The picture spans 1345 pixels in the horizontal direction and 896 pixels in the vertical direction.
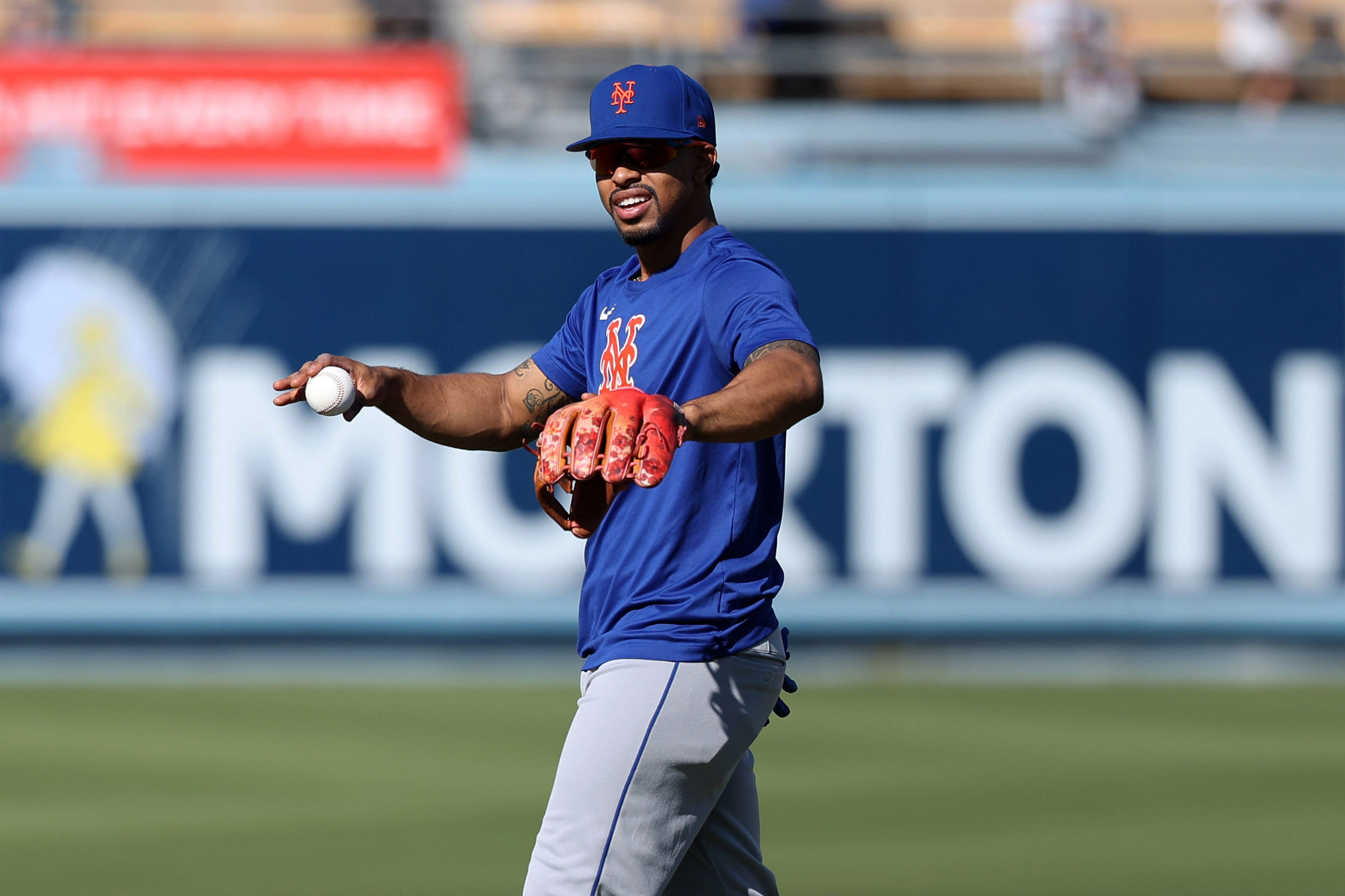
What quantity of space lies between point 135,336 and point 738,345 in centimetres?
1048

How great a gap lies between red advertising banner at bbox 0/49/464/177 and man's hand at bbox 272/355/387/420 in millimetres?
9723

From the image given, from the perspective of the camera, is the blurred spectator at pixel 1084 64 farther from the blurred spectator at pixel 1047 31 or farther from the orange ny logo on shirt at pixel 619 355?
the orange ny logo on shirt at pixel 619 355

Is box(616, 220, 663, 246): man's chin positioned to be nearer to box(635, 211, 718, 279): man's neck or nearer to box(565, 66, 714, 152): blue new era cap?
box(635, 211, 718, 279): man's neck

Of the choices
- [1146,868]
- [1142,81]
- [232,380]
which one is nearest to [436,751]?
[1146,868]

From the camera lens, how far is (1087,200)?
45.1 ft

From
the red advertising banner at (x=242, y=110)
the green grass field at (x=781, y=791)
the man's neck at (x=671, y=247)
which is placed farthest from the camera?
the red advertising banner at (x=242, y=110)

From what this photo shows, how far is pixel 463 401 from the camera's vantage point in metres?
4.50

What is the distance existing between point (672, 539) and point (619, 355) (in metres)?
0.47

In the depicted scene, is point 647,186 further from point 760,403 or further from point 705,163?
point 760,403

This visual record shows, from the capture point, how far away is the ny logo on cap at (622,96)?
Answer: 13.3 ft

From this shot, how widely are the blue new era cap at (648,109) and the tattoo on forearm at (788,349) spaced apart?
581mm

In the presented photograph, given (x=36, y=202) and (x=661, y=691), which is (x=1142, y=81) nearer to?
(x=36, y=202)

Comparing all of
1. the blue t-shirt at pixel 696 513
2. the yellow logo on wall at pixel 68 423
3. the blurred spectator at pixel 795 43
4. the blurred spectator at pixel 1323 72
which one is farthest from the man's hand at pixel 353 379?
the blurred spectator at pixel 1323 72

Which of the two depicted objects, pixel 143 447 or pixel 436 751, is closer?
pixel 436 751
